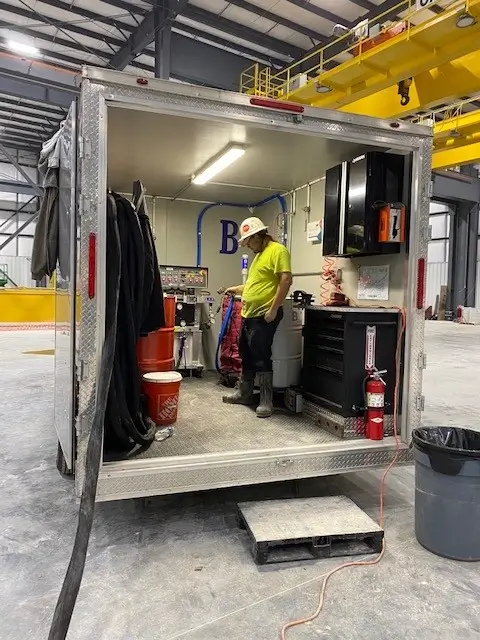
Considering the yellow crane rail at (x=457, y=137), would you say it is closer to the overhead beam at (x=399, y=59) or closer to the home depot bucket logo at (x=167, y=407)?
the overhead beam at (x=399, y=59)

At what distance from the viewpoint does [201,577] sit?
219 centimetres

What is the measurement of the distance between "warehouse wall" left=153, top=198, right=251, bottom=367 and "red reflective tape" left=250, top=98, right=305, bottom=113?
3.60 m

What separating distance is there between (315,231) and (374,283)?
1614 millimetres

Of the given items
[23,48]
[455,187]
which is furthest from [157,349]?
[455,187]

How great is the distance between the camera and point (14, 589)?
2086 mm

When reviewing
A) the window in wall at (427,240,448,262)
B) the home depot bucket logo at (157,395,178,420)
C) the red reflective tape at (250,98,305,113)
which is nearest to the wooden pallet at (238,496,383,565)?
the home depot bucket logo at (157,395,178,420)

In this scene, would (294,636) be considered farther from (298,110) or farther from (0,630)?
(298,110)

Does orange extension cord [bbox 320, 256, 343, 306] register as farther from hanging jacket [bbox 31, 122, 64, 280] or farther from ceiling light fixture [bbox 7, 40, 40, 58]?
ceiling light fixture [bbox 7, 40, 40, 58]

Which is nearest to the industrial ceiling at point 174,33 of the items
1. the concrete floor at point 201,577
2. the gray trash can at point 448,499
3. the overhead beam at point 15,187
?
the concrete floor at point 201,577

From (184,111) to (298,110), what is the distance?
670 millimetres

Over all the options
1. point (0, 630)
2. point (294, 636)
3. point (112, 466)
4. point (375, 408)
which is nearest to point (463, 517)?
point (375, 408)

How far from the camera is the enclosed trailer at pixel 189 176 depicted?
7.63ft

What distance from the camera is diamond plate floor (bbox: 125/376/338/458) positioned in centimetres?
298

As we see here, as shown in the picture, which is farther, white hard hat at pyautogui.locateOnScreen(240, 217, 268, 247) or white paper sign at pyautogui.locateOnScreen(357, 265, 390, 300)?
white hard hat at pyautogui.locateOnScreen(240, 217, 268, 247)
